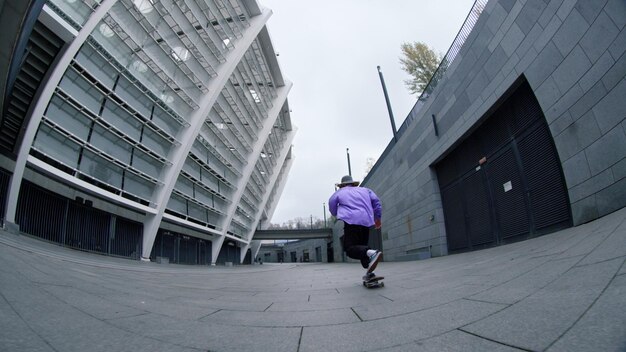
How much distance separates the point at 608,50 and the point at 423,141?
795cm

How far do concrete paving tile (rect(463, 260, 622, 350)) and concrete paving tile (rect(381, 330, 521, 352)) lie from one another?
6 cm

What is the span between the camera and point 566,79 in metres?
5.81

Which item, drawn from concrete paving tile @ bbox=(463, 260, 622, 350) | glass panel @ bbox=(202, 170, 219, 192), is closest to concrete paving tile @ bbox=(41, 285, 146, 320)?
concrete paving tile @ bbox=(463, 260, 622, 350)

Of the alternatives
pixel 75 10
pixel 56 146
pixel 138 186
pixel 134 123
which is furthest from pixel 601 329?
pixel 138 186

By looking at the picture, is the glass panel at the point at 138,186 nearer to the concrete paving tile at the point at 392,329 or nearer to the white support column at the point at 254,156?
the white support column at the point at 254,156

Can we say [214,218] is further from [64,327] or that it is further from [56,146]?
[64,327]

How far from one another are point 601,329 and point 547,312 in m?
0.38

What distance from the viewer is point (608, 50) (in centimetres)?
493

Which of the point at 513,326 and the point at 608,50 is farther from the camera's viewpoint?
the point at 608,50

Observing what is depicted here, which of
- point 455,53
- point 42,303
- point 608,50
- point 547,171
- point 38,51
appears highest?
point 38,51

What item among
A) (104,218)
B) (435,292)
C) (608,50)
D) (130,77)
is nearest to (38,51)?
(130,77)

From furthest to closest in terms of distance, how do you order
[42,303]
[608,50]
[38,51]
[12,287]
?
[38,51], [608,50], [12,287], [42,303]

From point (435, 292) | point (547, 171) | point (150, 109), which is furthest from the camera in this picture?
point (150, 109)

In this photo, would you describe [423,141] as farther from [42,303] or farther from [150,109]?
[150,109]
